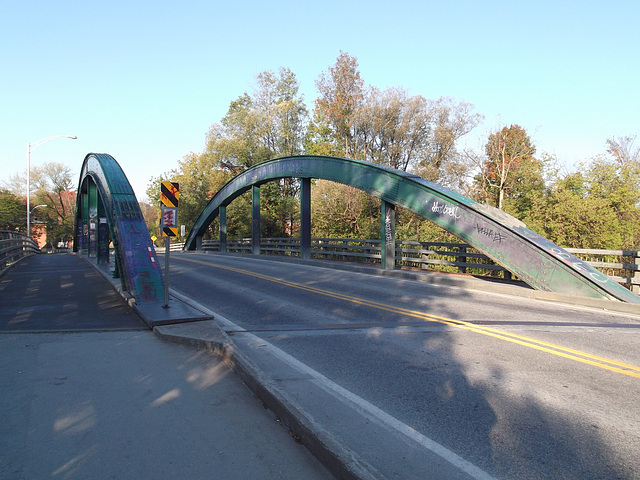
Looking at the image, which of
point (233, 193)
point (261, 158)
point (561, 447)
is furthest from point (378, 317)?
point (261, 158)

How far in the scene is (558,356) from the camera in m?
6.04

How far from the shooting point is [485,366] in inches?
223

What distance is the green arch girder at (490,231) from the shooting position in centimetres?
1091

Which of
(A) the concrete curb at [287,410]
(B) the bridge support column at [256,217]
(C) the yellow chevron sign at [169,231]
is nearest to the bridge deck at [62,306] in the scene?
(C) the yellow chevron sign at [169,231]

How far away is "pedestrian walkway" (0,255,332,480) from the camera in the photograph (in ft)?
11.0

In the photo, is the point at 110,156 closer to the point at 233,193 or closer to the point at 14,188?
the point at 233,193

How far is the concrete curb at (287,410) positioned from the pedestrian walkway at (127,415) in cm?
9

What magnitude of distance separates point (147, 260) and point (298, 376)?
6169mm

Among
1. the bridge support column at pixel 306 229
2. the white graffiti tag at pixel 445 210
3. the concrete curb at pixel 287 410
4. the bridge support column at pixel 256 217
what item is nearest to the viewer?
the concrete curb at pixel 287 410

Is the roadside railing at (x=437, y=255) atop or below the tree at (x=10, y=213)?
below

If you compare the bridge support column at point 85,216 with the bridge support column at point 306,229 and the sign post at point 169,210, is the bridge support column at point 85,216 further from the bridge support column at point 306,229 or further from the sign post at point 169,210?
the sign post at point 169,210

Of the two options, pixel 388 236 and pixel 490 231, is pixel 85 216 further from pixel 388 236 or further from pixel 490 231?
pixel 490 231

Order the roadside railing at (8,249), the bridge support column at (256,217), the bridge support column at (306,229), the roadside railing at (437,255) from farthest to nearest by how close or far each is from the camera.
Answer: the bridge support column at (256,217)
the bridge support column at (306,229)
the roadside railing at (8,249)
the roadside railing at (437,255)

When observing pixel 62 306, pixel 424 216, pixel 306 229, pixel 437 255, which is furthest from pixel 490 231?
pixel 306 229
